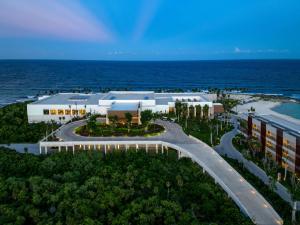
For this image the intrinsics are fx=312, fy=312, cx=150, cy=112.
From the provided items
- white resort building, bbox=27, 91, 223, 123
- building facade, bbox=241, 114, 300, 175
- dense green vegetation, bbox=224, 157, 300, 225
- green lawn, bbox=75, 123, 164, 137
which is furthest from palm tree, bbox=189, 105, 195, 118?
dense green vegetation, bbox=224, 157, 300, 225

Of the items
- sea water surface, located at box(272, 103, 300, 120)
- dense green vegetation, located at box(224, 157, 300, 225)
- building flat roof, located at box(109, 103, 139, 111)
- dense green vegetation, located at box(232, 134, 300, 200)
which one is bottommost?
dense green vegetation, located at box(224, 157, 300, 225)

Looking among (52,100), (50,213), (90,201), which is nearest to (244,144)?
(90,201)

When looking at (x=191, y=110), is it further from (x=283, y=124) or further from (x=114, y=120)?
(x=283, y=124)

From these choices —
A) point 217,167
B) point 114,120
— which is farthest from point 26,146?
point 217,167

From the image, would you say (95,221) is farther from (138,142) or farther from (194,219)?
(138,142)

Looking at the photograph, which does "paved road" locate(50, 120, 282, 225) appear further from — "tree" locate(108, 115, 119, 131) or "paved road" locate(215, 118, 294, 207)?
"tree" locate(108, 115, 119, 131)
